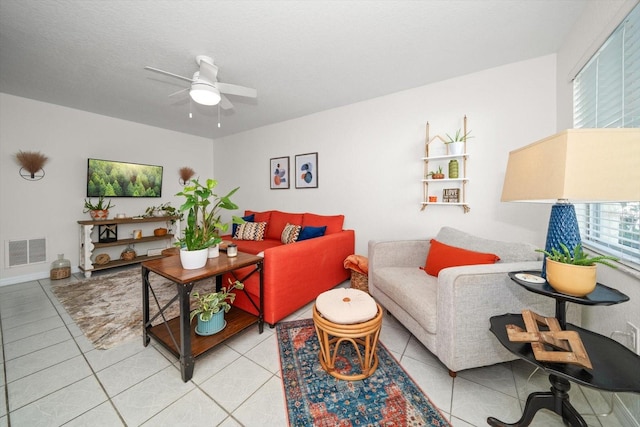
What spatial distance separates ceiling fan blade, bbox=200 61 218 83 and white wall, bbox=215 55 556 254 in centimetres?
175

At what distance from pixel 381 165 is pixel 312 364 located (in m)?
2.37

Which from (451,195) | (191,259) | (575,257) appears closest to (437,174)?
(451,195)

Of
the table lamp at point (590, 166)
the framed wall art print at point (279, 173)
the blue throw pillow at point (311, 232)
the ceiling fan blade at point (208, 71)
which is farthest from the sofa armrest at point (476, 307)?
the framed wall art print at point (279, 173)

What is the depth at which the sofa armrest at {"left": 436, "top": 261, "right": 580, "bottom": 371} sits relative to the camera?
1.30m

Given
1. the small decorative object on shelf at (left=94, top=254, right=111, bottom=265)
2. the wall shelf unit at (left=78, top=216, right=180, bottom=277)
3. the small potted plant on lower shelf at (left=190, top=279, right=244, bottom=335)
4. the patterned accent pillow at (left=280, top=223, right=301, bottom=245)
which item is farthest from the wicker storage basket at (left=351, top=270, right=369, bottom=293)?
the small decorative object on shelf at (left=94, top=254, right=111, bottom=265)

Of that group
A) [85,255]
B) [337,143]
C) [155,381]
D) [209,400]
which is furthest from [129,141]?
Answer: [209,400]

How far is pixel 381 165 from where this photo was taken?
300cm

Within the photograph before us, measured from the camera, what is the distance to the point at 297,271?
2.15 meters

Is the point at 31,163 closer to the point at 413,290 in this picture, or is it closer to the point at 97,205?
the point at 97,205

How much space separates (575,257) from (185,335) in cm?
201

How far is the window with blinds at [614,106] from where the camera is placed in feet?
3.72

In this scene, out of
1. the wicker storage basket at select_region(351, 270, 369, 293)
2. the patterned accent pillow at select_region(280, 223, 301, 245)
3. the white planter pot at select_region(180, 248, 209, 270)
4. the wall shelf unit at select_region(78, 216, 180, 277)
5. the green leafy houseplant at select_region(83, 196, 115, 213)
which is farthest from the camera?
the green leafy houseplant at select_region(83, 196, 115, 213)

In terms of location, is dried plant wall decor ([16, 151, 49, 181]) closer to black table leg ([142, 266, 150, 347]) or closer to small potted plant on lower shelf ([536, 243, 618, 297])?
black table leg ([142, 266, 150, 347])

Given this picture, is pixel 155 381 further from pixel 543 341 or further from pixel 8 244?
pixel 8 244
